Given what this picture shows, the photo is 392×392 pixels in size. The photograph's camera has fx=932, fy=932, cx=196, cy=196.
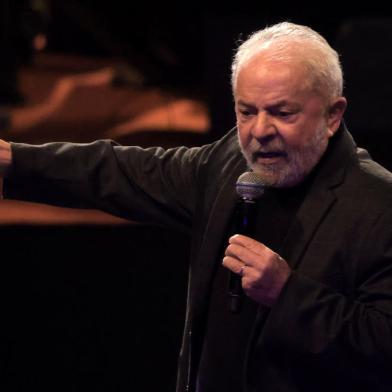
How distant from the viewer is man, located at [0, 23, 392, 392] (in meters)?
1.74

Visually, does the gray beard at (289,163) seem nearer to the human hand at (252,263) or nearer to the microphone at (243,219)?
the microphone at (243,219)

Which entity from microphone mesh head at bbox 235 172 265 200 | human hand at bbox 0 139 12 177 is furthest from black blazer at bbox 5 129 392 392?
human hand at bbox 0 139 12 177

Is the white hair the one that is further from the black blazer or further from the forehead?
the black blazer

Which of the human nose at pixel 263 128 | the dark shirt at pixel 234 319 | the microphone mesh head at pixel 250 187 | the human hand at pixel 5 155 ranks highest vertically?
the human nose at pixel 263 128

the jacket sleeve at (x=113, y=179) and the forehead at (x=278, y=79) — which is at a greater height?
the forehead at (x=278, y=79)

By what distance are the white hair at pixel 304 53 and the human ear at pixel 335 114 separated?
0.05ft

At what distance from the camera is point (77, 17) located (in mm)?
Answer: 6090

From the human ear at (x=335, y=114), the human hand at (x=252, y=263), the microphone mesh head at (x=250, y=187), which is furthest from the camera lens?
the human ear at (x=335, y=114)

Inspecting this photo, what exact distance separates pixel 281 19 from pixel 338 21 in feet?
0.90

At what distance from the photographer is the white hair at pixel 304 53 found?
185cm

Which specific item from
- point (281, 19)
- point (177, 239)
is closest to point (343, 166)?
point (177, 239)

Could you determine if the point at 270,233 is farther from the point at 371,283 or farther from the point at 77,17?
the point at 77,17

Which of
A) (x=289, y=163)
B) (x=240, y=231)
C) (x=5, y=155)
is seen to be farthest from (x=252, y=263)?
(x=5, y=155)

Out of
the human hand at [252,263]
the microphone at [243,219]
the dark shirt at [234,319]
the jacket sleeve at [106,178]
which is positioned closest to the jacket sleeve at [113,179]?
the jacket sleeve at [106,178]
